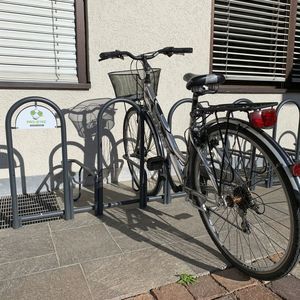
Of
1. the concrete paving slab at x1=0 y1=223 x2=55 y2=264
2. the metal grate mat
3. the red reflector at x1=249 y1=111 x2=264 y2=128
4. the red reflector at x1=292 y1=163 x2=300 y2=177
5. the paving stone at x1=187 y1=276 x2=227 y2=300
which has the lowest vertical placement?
the metal grate mat

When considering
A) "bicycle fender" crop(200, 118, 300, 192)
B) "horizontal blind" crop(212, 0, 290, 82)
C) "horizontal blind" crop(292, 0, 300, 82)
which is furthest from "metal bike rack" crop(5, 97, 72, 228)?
"horizontal blind" crop(292, 0, 300, 82)

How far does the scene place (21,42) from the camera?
352 centimetres

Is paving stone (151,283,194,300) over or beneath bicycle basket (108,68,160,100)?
beneath

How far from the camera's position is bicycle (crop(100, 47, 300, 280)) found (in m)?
1.84

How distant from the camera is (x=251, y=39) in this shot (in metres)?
4.65

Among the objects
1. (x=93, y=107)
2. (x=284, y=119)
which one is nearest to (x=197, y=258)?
(x=93, y=107)

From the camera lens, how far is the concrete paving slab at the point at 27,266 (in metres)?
2.20

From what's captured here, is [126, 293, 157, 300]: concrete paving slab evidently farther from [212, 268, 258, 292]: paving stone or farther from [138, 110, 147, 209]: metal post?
[138, 110, 147, 209]: metal post

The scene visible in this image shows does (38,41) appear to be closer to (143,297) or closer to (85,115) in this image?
(85,115)

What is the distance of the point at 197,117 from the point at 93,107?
1.80 m

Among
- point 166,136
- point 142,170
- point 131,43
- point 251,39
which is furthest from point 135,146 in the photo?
point 251,39

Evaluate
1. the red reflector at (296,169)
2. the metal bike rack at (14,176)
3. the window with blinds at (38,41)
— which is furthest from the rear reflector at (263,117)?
the window with blinds at (38,41)

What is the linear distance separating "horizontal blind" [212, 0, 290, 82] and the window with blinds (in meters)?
1.87

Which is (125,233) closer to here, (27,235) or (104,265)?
(104,265)
